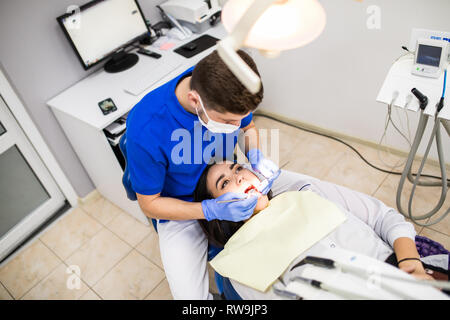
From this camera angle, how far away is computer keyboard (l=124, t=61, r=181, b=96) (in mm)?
2039

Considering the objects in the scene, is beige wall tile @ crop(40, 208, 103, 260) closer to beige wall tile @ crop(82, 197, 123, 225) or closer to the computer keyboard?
beige wall tile @ crop(82, 197, 123, 225)

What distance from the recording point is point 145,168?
130 cm

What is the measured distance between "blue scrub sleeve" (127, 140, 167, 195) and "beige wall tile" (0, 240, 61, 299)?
130cm

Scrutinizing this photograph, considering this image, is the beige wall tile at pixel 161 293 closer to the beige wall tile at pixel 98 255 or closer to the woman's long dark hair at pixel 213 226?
the beige wall tile at pixel 98 255

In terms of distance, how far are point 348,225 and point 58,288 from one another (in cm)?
178

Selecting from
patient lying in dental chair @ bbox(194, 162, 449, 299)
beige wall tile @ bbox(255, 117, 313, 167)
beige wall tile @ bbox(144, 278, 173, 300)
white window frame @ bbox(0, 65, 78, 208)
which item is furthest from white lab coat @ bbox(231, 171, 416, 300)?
white window frame @ bbox(0, 65, 78, 208)

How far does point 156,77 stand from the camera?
6.93ft

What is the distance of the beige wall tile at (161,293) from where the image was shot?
1975mm

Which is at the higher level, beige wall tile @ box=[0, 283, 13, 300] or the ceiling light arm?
the ceiling light arm

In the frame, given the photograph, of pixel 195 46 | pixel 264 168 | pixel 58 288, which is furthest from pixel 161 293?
pixel 195 46
